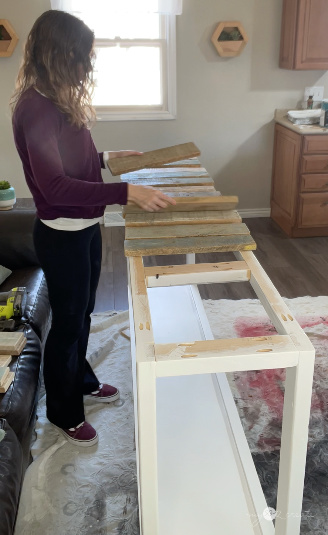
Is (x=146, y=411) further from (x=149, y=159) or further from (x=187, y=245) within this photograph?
(x=149, y=159)

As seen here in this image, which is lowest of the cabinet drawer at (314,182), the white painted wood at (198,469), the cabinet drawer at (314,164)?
the white painted wood at (198,469)

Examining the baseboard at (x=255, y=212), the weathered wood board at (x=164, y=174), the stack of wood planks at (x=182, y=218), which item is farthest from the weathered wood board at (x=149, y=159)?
the baseboard at (x=255, y=212)

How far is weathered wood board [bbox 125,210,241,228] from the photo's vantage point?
152 cm

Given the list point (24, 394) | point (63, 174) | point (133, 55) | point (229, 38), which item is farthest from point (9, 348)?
point (229, 38)

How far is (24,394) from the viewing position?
1617mm

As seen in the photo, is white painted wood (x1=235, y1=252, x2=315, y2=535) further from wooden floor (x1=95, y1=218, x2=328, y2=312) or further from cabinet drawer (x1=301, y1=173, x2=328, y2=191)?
cabinet drawer (x1=301, y1=173, x2=328, y2=191)

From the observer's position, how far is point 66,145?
1470mm

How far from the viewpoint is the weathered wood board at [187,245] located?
4.46 feet

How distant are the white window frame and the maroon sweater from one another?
97.4 inches

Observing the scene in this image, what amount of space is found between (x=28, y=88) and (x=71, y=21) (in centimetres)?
21

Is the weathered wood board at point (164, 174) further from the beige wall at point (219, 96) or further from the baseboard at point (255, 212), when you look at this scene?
the baseboard at point (255, 212)

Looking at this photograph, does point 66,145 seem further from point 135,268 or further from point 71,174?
point 135,268

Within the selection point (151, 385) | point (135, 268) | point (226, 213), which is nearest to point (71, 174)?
point (135, 268)

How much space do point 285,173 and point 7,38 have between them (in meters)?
2.30
